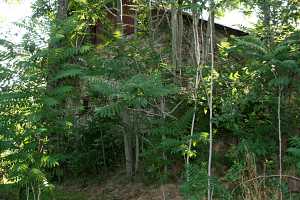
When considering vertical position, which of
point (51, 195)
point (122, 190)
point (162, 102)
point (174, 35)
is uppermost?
point (174, 35)

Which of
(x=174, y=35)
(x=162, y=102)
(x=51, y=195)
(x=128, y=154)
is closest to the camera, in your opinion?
(x=51, y=195)

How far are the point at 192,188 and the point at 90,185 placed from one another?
405cm

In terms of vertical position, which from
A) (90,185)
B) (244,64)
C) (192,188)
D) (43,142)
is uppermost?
(244,64)

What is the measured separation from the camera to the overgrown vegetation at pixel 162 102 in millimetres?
4879

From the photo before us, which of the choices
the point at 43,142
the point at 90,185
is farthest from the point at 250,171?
the point at 90,185

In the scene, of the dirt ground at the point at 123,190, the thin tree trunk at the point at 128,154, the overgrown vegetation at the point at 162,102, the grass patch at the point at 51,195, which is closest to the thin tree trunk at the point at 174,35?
the overgrown vegetation at the point at 162,102

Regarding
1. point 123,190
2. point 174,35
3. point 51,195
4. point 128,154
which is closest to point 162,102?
point 174,35

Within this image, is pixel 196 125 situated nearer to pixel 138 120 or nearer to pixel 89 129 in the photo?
pixel 138 120

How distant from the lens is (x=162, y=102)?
641cm

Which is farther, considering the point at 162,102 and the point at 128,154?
the point at 128,154

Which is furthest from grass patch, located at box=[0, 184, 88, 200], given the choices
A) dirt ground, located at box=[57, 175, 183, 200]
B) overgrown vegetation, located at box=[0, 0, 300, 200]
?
dirt ground, located at box=[57, 175, 183, 200]

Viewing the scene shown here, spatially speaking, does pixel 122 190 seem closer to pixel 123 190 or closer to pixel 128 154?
pixel 123 190

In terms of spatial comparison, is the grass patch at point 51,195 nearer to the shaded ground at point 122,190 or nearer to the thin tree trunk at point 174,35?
the shaded ground at point 122,190

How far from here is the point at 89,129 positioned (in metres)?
8.76
